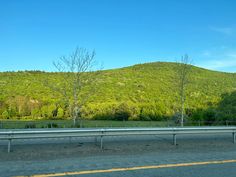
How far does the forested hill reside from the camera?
52.4 metres

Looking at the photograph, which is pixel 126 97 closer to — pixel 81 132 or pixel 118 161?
pixel 81 132

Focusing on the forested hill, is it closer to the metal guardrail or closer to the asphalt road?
the metal guardrail

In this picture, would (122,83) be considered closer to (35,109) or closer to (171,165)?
(35,109)

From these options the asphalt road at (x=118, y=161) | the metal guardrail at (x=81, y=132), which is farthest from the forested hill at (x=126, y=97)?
the asphalt road at (x=118, y=161)

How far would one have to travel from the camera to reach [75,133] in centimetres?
1088

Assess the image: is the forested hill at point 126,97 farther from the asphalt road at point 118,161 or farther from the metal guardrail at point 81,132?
the asphalt road at point 118,161

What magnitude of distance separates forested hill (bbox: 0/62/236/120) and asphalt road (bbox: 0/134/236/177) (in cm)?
3032

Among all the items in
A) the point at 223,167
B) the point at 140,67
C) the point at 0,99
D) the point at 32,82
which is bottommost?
the point at 223,167

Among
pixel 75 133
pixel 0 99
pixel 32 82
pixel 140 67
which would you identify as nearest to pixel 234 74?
pixel 140 67

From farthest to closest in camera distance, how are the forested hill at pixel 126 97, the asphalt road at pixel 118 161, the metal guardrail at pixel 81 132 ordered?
the forested hill at pixel 126 97
the metal guardrail at pixel 81 132
the asphalt road at pixel 118 161

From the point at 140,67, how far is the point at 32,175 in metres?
87.8

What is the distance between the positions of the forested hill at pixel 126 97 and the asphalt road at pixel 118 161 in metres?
30.3

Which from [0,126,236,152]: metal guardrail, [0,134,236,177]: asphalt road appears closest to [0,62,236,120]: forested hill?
[0,126,236,152]: metal guardrail

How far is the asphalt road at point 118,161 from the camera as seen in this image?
6879 mm
